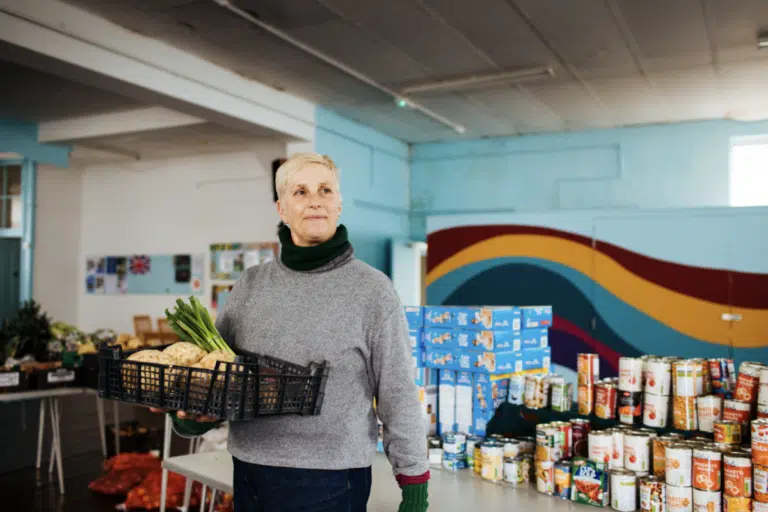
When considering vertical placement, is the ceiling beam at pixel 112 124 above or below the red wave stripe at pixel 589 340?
above

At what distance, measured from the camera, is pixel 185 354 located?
1.68 meters

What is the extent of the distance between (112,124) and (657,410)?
6.83 meters

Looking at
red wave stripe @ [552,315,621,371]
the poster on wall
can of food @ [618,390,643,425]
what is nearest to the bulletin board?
the poster on wall

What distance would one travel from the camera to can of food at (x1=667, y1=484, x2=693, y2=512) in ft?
6.94

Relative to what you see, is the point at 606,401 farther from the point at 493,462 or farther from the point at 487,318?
the point at 487,318

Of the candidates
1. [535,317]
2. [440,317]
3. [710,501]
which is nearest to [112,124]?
[440,317]

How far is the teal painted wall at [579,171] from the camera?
7.32 m

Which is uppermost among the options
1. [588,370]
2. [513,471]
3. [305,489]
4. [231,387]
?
[231,387]

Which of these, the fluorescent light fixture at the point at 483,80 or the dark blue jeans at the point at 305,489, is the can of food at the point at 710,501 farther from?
the fluorescent light fixture at the point at 483,80

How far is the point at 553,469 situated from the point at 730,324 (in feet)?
12.3

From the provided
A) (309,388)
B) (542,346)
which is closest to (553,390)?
(542,346)

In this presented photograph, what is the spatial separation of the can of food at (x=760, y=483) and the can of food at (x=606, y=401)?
0.57m

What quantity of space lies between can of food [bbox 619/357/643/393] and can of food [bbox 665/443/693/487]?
0.34 metres

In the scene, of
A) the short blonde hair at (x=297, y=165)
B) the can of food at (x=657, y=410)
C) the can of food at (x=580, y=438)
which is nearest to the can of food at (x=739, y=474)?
the can of food at (x=657, y=410)
